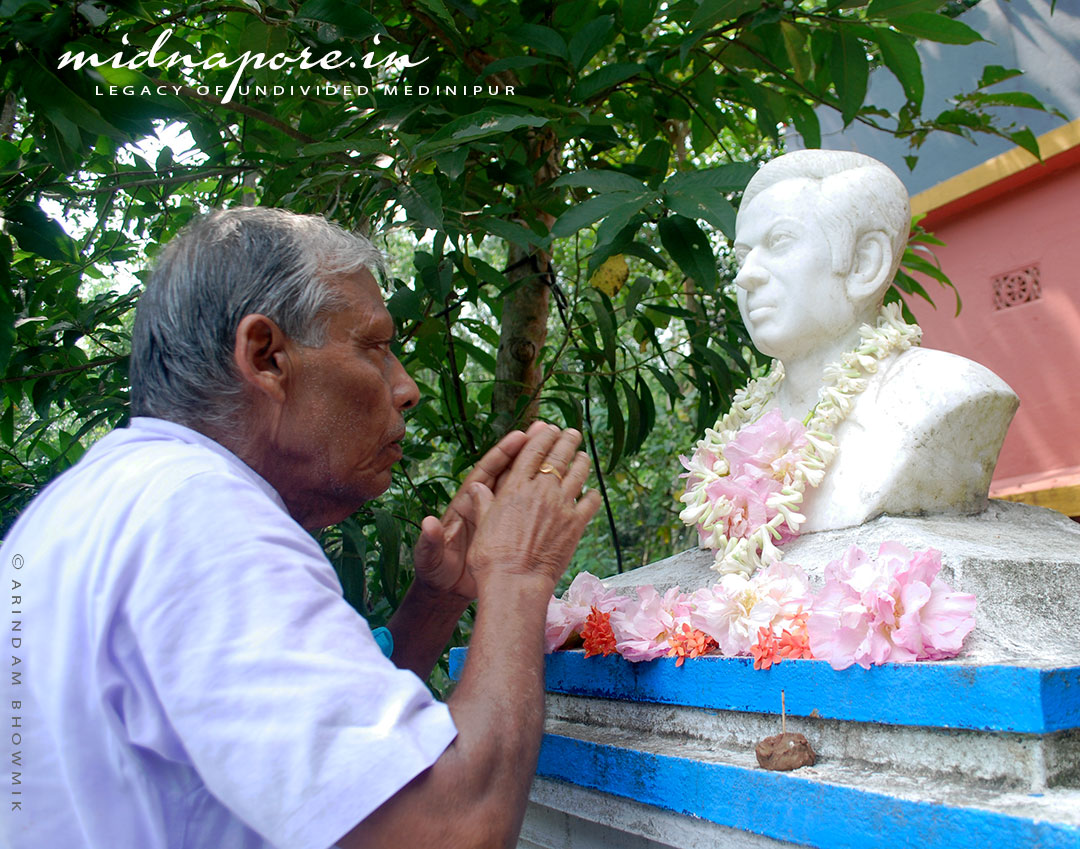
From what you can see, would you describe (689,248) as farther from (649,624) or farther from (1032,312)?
(1032,312)

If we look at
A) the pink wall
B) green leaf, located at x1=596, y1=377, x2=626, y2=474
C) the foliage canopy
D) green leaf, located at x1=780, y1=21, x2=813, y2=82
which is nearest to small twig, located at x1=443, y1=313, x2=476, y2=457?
the foliage canopy

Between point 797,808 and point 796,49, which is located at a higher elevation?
point 796,49

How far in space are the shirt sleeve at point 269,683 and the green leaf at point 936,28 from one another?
5.76 ft

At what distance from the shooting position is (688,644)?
1436 mm

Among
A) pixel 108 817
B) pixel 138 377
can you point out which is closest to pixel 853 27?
pixel 138 377

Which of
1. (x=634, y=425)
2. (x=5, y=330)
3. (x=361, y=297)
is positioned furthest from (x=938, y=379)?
(x=5, y=330)

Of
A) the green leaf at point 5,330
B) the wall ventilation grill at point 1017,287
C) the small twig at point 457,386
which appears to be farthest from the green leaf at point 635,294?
the wall ventilation grill at point 1017,287

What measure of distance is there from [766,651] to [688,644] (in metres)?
0.18

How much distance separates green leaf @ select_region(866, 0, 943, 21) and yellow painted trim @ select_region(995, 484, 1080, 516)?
6.66 ft

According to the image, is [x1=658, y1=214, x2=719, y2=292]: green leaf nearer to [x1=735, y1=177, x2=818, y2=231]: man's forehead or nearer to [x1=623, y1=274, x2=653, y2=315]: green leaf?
[x1=735, y1=177, x2=818, y2=231]: man's forehead

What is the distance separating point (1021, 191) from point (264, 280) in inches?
143

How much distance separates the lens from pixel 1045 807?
961 mm

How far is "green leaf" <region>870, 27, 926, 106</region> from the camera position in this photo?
205cm

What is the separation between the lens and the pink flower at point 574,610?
1713mm
